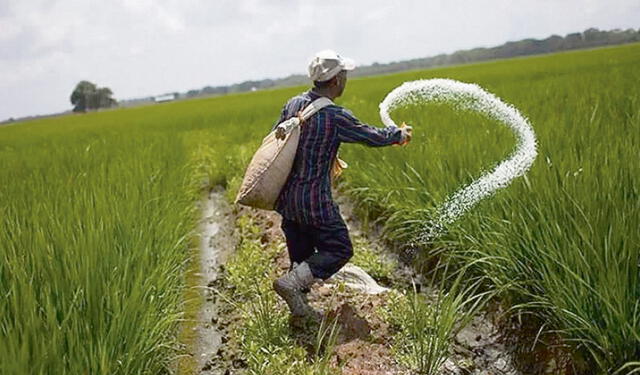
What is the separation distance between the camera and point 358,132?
7.65 feet

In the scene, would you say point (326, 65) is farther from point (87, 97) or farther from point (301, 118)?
point (87, 97)

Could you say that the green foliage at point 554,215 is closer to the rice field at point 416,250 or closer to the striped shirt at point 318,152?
the rice field at point 416,250

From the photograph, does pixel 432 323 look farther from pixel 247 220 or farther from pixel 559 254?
pixel 247 220

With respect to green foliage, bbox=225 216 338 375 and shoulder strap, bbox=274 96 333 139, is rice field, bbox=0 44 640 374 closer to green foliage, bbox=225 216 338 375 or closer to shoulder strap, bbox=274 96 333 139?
green foliage, bbox=225 216 338 375

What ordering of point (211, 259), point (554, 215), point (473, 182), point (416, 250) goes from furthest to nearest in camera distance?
point (211, 259), point (416, 250), point (473, 182), point (554, 215)

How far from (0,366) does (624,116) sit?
4.30 metres

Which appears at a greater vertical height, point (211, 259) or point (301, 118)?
point (301, 118)

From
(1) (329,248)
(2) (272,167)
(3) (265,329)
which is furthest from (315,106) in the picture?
(3) (265,329)

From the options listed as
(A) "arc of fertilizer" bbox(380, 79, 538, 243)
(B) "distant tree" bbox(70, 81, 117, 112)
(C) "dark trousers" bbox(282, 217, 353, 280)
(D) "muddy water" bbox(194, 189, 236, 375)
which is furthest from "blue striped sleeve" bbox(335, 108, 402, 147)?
(B) "distant tree" bbox(70, 81, 117, 112)

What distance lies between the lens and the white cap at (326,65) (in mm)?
2266

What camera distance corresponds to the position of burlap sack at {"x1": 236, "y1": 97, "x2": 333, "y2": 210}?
2.32 meters

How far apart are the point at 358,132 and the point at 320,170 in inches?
9.1

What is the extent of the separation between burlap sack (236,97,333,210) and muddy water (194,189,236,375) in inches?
21.0

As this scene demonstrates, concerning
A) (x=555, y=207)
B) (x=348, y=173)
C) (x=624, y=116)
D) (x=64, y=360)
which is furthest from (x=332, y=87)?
(x=624, y=116)
